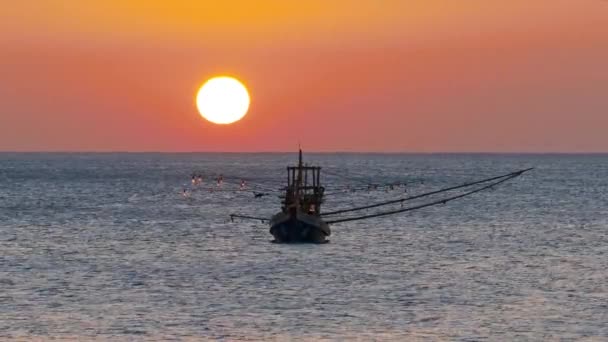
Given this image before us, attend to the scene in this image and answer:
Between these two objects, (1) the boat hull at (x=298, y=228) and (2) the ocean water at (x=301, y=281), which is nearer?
(2) the ocean water at (x=301, y=281)

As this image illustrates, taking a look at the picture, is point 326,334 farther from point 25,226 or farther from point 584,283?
point 25,226

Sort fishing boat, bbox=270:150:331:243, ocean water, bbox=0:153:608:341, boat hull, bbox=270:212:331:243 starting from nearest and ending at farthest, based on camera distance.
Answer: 1. ocean water, bbox=0:153:608:341
2. fishing boat, bbox=270:150:331:243
3. boat hull, bbox=270:212:331:243

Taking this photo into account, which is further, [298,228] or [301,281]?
[298,228]

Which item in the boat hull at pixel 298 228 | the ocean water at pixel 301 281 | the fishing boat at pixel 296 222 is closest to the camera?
the ocean water at pixel 301 281

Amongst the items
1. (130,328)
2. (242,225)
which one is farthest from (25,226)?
(130,328)

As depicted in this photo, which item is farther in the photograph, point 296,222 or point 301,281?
point 296,222

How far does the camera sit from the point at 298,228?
9800cm

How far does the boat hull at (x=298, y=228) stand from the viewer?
98000 mm

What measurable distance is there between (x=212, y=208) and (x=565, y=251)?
249ft

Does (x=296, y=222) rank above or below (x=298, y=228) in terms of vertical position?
above

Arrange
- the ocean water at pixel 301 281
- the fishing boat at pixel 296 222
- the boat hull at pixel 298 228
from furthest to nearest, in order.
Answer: the boat hull at pixel 298 228, the fishing boat at pixel 296 222, the ocean water at pixel 301 281

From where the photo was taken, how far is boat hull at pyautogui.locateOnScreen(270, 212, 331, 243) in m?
98.0

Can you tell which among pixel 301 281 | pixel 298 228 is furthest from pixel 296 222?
pixel 301 281

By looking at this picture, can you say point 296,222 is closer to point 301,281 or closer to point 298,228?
point 298,228
